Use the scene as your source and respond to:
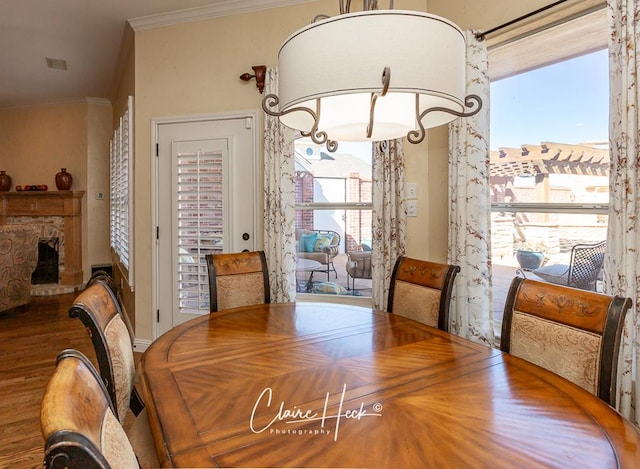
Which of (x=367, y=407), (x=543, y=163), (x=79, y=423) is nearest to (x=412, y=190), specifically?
(x=543, y=163)

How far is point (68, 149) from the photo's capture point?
20.0 ft

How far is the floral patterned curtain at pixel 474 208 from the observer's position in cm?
224

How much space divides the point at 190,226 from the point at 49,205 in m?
4.15

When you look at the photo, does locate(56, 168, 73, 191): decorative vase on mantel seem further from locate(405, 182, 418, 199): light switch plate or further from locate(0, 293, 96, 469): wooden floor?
locate(405, 182, 418, 199): light switch plate

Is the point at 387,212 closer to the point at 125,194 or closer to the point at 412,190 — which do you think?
the point at 412,190

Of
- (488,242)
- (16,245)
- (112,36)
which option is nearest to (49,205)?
(16,245)

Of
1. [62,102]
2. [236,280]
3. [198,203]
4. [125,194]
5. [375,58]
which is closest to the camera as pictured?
[375,58]

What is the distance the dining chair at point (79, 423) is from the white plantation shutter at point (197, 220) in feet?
8.25

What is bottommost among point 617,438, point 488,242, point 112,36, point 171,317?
point 171,317

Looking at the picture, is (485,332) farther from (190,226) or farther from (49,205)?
(49,205)

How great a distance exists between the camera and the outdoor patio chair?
6.36 feet

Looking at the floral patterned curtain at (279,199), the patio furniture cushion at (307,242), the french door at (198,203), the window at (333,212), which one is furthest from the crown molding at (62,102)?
the patio furniture cushion at (307,242)

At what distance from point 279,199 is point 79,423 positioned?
242 cm

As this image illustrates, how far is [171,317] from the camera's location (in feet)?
11.0
